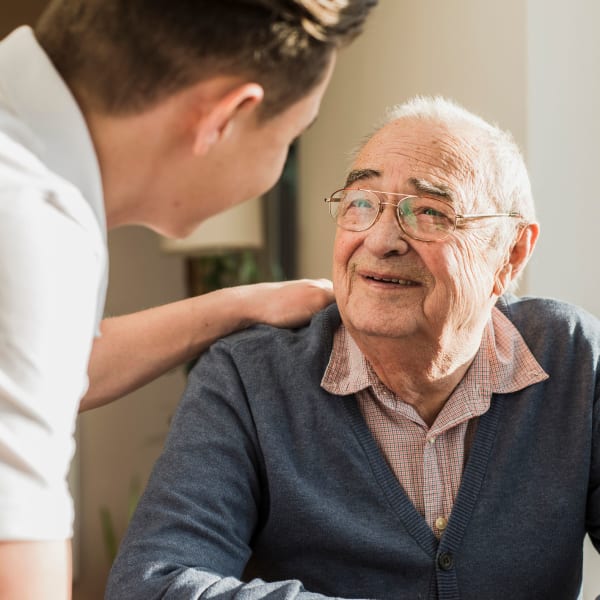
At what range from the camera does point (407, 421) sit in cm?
171

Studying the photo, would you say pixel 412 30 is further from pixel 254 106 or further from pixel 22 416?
pixel 22 416

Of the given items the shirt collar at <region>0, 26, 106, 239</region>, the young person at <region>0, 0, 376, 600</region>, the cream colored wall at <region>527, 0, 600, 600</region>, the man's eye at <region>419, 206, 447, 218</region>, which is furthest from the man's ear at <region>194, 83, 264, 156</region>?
the cream colored wall at <region>527, 0, 600, 600</region>

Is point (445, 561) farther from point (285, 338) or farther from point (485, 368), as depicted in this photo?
point (285, 338)

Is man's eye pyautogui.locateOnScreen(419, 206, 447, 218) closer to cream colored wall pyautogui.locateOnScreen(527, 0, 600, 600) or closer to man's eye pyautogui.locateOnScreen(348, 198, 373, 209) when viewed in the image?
man's eye pyautogui.locateOnScreen(348, 198, 373, 209)

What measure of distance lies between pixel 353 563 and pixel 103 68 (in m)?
1.01

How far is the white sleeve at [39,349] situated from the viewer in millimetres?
740

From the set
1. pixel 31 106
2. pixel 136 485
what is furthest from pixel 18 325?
pixel 136 485

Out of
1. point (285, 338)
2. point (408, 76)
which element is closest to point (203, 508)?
point (285, 338)

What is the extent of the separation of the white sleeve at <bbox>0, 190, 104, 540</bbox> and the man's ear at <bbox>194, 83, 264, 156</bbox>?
17 centimetres

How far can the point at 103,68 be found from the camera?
0.86 metres

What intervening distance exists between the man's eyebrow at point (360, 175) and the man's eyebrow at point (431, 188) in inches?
2.7

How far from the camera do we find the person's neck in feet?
5.59

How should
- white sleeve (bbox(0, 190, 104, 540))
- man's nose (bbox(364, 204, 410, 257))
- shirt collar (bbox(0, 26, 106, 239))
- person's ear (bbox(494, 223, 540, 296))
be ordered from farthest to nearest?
1. person's ear (bbox(494, 223, 540, 296))
2. man's nose (bbox(364, 204, 410, 257))
3. shirt collar (bbox(0, 26, 106, 239))
4. white sleeve (bbox(0, 190, 104, 540))

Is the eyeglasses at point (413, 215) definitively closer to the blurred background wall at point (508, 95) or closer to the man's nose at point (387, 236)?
the man's nose at point (387, 236)
